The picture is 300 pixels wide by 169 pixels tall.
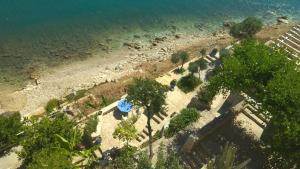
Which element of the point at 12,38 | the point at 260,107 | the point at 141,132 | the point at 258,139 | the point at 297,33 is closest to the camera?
the point at 260,107

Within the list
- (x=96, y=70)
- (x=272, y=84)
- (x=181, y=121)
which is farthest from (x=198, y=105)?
(x=96, y=70)

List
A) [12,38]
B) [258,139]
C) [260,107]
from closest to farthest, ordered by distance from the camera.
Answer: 1. [260,107]
2. [258,139]
3. [12,38]

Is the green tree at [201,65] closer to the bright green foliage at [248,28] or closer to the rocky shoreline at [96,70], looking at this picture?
the rocky shoreline at [96,70]

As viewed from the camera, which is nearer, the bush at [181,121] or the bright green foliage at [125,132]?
the bright green foliage at [125,132]

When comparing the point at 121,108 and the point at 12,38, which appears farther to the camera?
the point at 12,38

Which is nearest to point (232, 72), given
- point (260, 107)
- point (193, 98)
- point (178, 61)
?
point (260, 107)

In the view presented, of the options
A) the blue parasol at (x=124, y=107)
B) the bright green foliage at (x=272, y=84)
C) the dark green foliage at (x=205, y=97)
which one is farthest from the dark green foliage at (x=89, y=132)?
the bright green foliage at (x=272, y=84)

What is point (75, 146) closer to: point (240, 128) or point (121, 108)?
point (121, 108)
